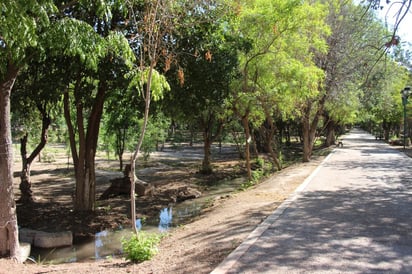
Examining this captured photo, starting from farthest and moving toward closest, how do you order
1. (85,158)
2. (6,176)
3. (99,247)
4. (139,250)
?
(85,158) → (99,247) → (6,176) → (139,250)

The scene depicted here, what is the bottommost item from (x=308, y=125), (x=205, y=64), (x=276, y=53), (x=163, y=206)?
(x=163, y=206)

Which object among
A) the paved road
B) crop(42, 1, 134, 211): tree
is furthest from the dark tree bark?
the paved road

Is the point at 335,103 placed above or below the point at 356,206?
above

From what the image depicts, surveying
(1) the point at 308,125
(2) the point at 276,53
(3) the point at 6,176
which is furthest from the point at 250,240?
(1) the point at 308,125

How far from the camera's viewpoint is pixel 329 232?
712 cm

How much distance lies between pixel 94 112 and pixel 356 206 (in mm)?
8745

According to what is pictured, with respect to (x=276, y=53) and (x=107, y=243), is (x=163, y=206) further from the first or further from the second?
(x=276, y=53)

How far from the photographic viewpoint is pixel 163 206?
16.5 meters

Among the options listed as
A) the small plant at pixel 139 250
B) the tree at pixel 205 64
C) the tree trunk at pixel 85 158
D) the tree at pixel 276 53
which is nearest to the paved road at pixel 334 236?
the small plant at pixel 139 250

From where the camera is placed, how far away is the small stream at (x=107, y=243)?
33.1 feet

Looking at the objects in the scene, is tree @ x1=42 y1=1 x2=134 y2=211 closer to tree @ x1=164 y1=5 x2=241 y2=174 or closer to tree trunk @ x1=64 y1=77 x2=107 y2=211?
tree trunk @ x1=64 y1=77 x2=107 y2=211

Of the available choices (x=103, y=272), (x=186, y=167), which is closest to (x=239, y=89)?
(x=103, y=272)

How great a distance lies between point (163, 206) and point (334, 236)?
1042 centimetres

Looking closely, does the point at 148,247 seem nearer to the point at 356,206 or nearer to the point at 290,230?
the point at 290,230
